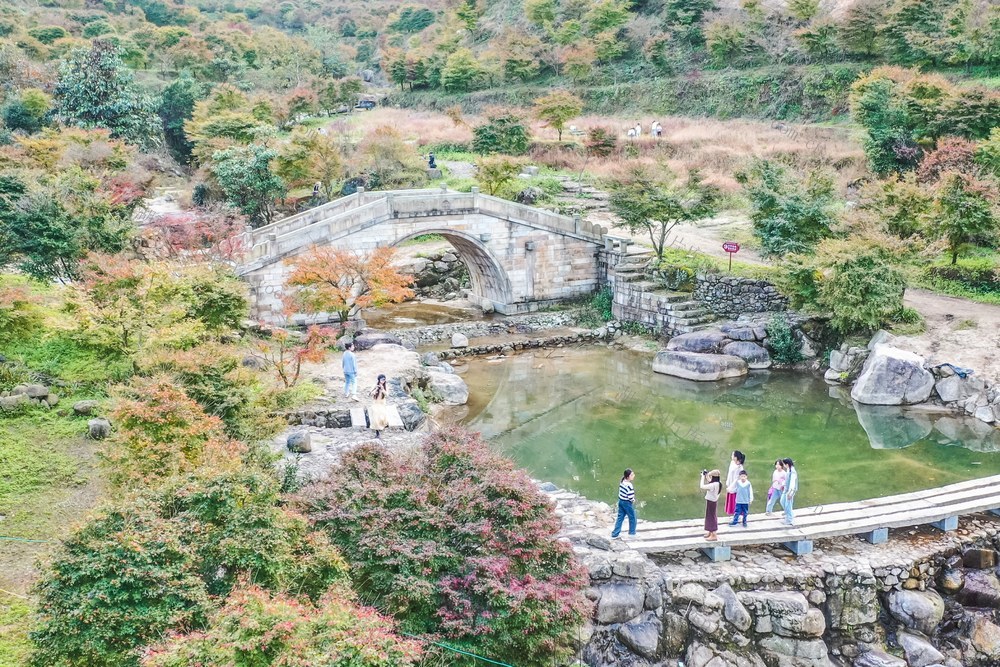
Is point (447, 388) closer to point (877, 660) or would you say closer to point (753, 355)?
point (753, 355)

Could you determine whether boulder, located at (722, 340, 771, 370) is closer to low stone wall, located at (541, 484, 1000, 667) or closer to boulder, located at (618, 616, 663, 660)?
low stone wall, located at (541, 484, 1000, 667)

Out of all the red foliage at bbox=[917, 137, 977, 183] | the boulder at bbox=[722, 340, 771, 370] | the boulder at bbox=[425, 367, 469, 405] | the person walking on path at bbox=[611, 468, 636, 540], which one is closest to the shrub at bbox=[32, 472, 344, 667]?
the person walking on path at bbox=[611, 468, 636, 540]

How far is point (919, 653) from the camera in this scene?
11812 mm

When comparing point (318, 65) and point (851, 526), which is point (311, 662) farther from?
point (318, 65)

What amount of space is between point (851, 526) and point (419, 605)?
722 centimetres

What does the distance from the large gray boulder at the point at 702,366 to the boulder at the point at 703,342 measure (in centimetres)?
42

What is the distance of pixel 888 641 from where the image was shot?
12.1m

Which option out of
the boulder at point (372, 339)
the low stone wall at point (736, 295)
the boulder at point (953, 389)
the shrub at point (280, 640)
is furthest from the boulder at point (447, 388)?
the shrub at point (280, 640)

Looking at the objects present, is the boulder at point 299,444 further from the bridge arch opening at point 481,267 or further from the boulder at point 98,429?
the bridge arch opening at point 481,267

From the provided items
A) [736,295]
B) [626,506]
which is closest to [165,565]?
[626,506]

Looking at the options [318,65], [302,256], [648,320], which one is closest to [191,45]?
[318,65]

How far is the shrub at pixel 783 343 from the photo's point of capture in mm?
23219

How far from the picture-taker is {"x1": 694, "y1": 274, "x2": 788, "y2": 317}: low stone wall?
24.6 m

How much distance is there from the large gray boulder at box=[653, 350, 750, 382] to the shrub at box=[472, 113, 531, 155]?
768 inches
